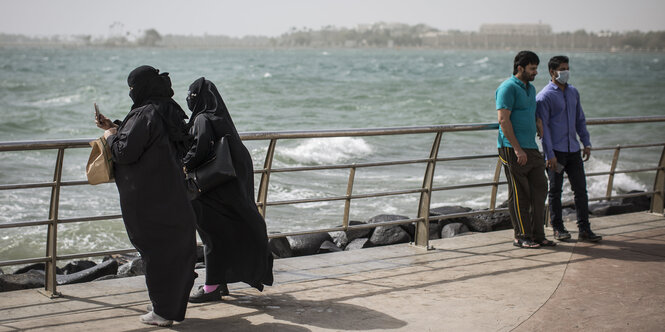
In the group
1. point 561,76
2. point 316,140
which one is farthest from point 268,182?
point 316,140

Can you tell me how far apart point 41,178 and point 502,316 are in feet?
49.6

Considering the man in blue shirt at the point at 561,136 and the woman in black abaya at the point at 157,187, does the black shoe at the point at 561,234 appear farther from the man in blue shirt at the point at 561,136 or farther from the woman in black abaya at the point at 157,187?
the woman in black abaya at the point at 157,187

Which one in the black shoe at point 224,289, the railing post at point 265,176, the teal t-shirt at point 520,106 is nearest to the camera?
A: the black shoe at point 224,289

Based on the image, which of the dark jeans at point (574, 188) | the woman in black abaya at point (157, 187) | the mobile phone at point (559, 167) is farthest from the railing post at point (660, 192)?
the woman in black abaya at point (157, 187)

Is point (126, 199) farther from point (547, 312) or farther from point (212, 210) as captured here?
point (547, 312)

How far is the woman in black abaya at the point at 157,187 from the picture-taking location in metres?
3.95

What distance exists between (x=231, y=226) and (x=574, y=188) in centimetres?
337

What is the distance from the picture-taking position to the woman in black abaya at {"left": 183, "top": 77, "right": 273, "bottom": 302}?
4.45m

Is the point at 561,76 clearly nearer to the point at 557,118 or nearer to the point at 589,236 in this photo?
the point at 557,118

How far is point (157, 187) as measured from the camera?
4016 mm

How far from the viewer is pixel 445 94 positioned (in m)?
48.0

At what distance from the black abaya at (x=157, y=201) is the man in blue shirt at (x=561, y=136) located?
338 cm

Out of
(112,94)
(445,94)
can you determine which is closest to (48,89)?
(112,94)

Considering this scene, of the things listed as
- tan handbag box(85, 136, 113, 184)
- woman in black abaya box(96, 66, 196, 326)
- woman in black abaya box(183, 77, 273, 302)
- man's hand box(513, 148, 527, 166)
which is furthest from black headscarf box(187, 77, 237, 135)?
man's hand box(513, 148, 527, 166)
